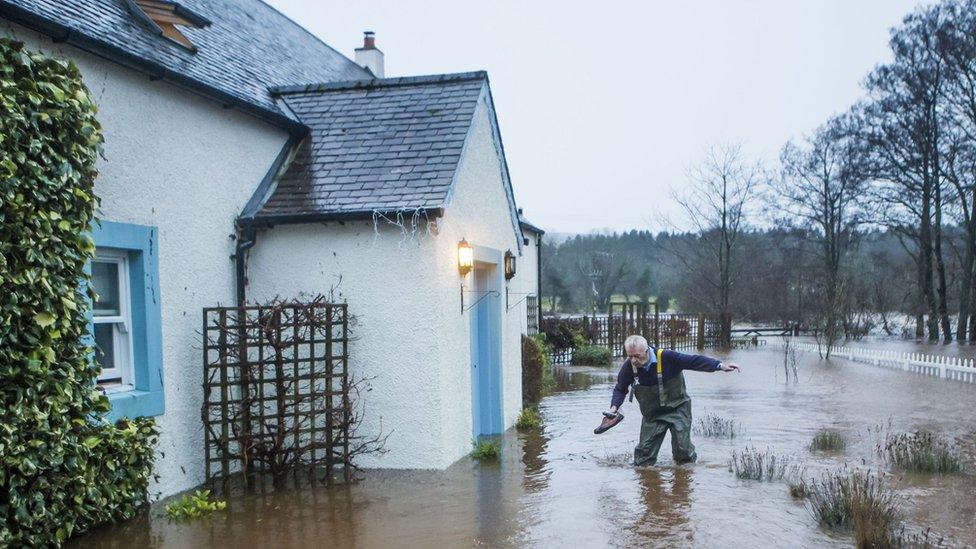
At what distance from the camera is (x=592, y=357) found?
893 inches

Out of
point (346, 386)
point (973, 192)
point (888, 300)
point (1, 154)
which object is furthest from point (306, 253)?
point (888, 300)

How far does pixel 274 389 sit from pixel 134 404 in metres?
1.76

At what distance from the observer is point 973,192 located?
2950cm

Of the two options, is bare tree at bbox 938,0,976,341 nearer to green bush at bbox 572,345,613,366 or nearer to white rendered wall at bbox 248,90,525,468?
green bush at bbox 572,345,613,366

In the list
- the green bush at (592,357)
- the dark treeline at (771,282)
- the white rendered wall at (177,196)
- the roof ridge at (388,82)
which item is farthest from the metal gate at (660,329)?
the white rendered wall at (177,196)

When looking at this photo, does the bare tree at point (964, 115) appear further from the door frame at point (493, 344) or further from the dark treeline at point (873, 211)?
the door frame at point (493, 344)

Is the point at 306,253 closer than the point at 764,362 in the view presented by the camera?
Yes

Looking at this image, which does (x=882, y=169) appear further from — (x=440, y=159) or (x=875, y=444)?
(x=440, y=159)

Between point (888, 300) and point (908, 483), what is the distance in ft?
118

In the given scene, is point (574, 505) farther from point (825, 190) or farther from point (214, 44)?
point (825, 190)

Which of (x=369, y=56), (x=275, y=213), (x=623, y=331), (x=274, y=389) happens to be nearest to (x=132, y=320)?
(x=274, y=389)

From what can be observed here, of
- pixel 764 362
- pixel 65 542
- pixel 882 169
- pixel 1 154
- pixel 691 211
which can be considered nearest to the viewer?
pixel 1 154

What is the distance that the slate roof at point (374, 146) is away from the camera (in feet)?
27.1

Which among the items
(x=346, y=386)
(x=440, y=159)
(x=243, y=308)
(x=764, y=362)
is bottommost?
(x=764, y=362)
